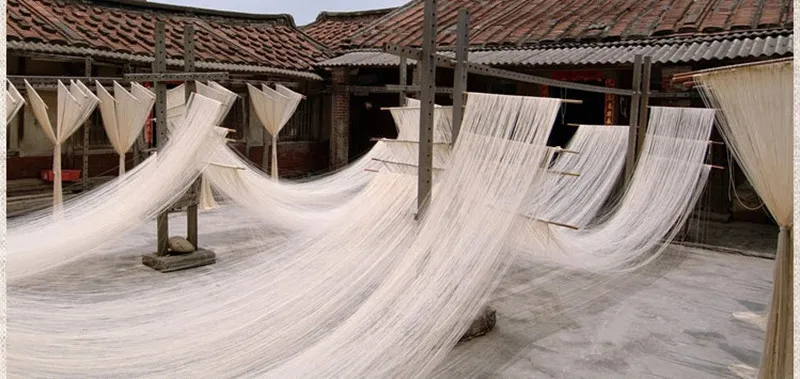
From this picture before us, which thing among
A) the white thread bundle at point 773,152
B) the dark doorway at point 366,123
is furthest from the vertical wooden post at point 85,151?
the white thread bundle at point 773,152

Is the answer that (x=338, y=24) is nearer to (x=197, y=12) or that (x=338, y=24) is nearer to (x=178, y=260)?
(x=197, y=12)

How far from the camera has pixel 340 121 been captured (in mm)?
11172

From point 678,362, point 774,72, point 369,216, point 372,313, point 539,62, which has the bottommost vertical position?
point 678,362

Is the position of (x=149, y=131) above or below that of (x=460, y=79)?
below

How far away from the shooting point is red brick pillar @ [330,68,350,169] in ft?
36.2

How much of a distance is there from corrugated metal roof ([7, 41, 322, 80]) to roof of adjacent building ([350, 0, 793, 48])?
1.96m

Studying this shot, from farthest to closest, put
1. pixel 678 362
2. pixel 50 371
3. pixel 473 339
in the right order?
pixel 473 339
pixel 678 362
pixel 50 371

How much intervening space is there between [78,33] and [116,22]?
1.10 meters

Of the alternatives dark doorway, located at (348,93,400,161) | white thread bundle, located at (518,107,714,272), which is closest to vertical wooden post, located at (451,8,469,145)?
white thread bundle, located at (518,107,714,272)

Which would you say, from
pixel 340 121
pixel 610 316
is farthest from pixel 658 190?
pixel 340 121

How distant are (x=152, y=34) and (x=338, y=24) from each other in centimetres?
562

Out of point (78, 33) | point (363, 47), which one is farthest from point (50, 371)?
point (363, 47)

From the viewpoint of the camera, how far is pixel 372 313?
121 inches

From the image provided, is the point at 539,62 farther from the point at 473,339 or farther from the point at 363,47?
the point at 473,339
